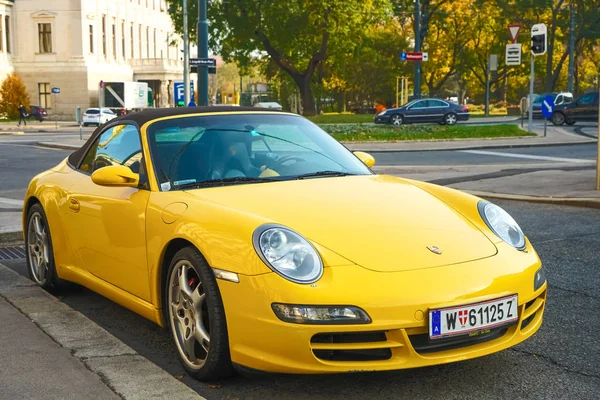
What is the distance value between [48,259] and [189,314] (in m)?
2.26

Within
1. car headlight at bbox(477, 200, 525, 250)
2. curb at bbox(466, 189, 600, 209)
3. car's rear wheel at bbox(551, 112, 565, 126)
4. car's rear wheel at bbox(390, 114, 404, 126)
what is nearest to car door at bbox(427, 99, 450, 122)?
car's rear wheel at bbox(390, 114, 404, 126)

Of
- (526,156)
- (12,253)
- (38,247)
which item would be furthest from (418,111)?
(38,247)

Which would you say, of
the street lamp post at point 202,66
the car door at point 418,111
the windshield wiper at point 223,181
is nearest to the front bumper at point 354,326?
the windshield wiper at point 223,181

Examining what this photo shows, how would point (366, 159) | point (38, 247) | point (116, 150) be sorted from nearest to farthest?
point (116, 150)
point (366, 159)
point (38, 247)

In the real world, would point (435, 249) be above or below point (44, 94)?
above

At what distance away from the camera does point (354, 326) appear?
3.79 m

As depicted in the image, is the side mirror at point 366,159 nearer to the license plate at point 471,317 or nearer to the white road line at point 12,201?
the license plate at point 471,317

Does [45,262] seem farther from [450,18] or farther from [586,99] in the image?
[450,18]

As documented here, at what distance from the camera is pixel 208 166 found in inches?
199

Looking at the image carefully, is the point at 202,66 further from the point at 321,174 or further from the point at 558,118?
the point at 558,118

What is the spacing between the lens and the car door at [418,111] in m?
40.0

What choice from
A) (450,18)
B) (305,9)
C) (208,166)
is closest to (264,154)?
(208,166)

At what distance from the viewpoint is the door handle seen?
5719mm

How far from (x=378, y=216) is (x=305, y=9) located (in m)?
47.9
